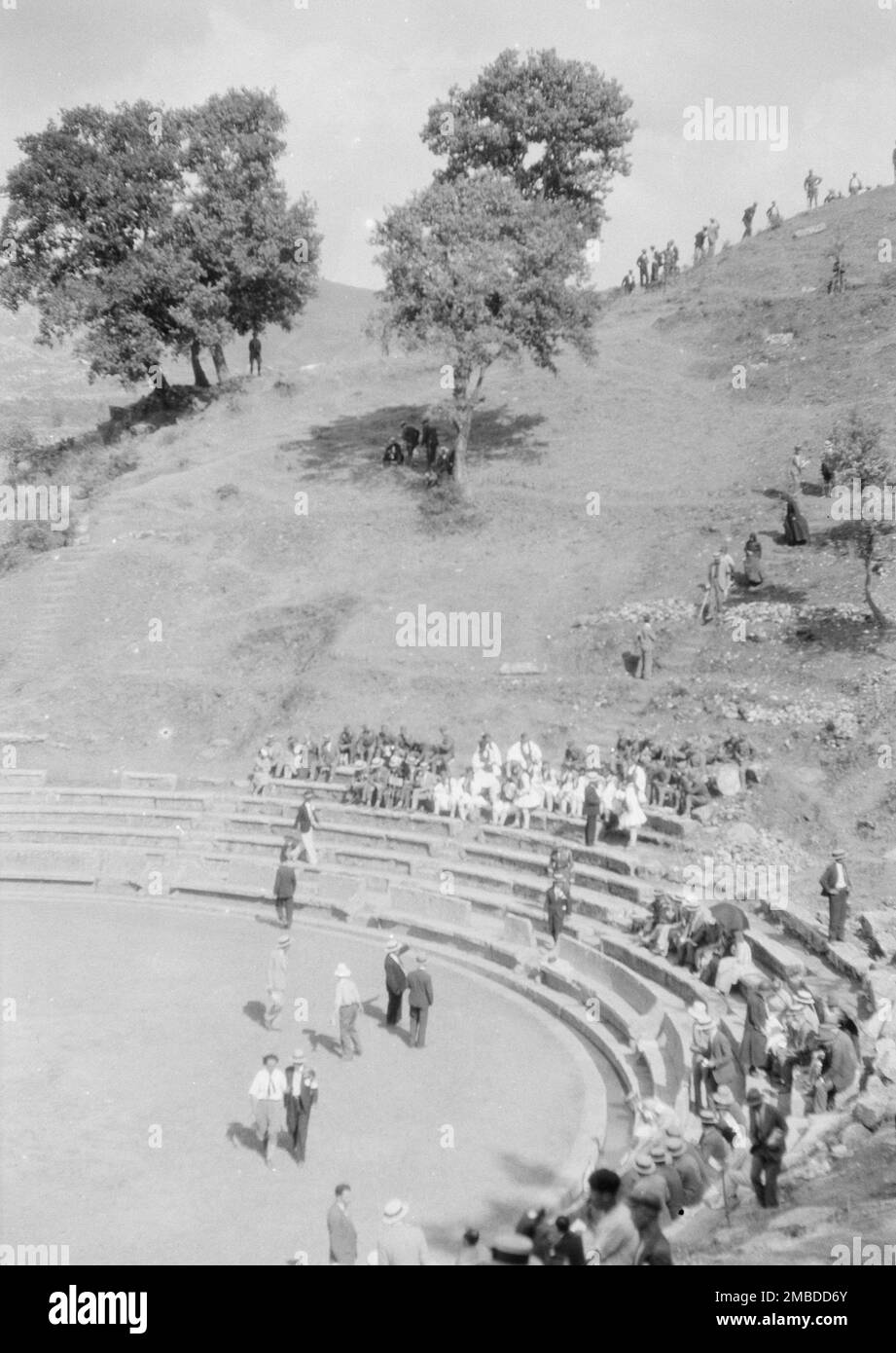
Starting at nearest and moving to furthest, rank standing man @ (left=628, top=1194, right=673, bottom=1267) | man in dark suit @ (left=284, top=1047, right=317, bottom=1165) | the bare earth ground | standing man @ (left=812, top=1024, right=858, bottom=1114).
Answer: standing man @ (left=628, top=1194, right=673, bottom=1267) < standing man @ (left=812, top=1024, right=858, bottom=1114) < man in dark suit @ (left=284, top=1047, right=317, bottom=1165) < the bare earth ground

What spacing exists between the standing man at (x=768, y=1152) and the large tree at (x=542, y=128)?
52.7 metres

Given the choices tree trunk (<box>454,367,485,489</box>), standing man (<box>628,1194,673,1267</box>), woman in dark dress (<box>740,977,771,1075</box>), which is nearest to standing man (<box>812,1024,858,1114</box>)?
woman in dark dress (<box>740,977,771,1075</box>)

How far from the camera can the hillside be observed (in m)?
29.8

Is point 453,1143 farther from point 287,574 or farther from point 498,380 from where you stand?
point 498,380

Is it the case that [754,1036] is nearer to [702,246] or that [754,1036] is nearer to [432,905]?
[432,905]

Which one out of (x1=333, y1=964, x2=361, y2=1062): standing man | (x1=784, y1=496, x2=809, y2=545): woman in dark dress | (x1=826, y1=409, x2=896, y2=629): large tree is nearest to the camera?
(x1=333, y1=964, x2=361, y2=1062): standing man

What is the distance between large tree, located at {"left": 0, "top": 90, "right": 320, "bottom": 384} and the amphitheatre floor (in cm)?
3620

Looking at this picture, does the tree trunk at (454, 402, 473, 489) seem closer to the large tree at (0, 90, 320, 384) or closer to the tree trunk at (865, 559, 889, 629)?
the large tree at (0, 90, 320, 384)

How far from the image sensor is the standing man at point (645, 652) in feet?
103

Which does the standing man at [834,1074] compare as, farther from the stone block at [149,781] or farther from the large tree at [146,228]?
the large tree at [146,228]

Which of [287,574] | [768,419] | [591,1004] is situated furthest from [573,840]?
[768,419]

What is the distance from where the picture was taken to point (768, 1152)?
36.5 ft

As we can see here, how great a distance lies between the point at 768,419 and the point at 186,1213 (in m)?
42.3

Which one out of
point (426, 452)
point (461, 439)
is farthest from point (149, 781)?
point (426, 452)
